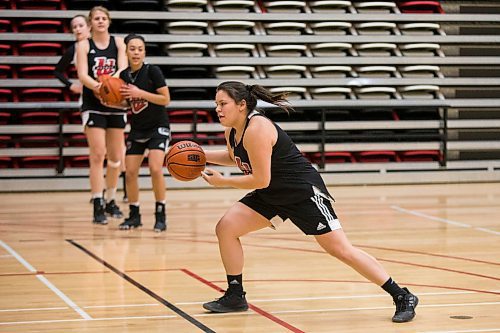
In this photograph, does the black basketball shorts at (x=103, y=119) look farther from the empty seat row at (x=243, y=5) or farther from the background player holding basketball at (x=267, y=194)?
the empty seat row at (x=243, y=5)

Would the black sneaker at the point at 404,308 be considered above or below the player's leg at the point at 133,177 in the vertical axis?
below

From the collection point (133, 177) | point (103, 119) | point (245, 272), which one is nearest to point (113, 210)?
point (103, 119)

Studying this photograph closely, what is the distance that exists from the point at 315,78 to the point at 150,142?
5.48 m

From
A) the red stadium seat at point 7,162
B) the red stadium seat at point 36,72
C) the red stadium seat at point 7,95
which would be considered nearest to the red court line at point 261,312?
the red stadium seat at point 7,162

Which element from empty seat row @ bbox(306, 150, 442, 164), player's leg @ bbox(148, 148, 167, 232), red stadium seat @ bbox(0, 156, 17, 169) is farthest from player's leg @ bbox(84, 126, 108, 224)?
empty seat row @ bbox(306, 150, 442, 164)

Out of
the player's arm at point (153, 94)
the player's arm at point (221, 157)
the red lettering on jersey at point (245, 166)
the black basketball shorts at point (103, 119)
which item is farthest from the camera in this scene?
the black basketball shorts at point (103, 119)

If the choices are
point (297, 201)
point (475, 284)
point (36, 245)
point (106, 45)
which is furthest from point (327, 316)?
point (106, 45)

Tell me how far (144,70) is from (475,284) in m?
3.60

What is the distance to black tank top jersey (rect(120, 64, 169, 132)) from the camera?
8375 millimetres

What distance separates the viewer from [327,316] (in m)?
5.14

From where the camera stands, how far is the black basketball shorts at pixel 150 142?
834 centimetres

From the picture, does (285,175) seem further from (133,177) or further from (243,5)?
(243,5)

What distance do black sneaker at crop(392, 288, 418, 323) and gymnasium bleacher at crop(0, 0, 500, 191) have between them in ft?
24.4

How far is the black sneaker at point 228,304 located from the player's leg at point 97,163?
3.85 m
